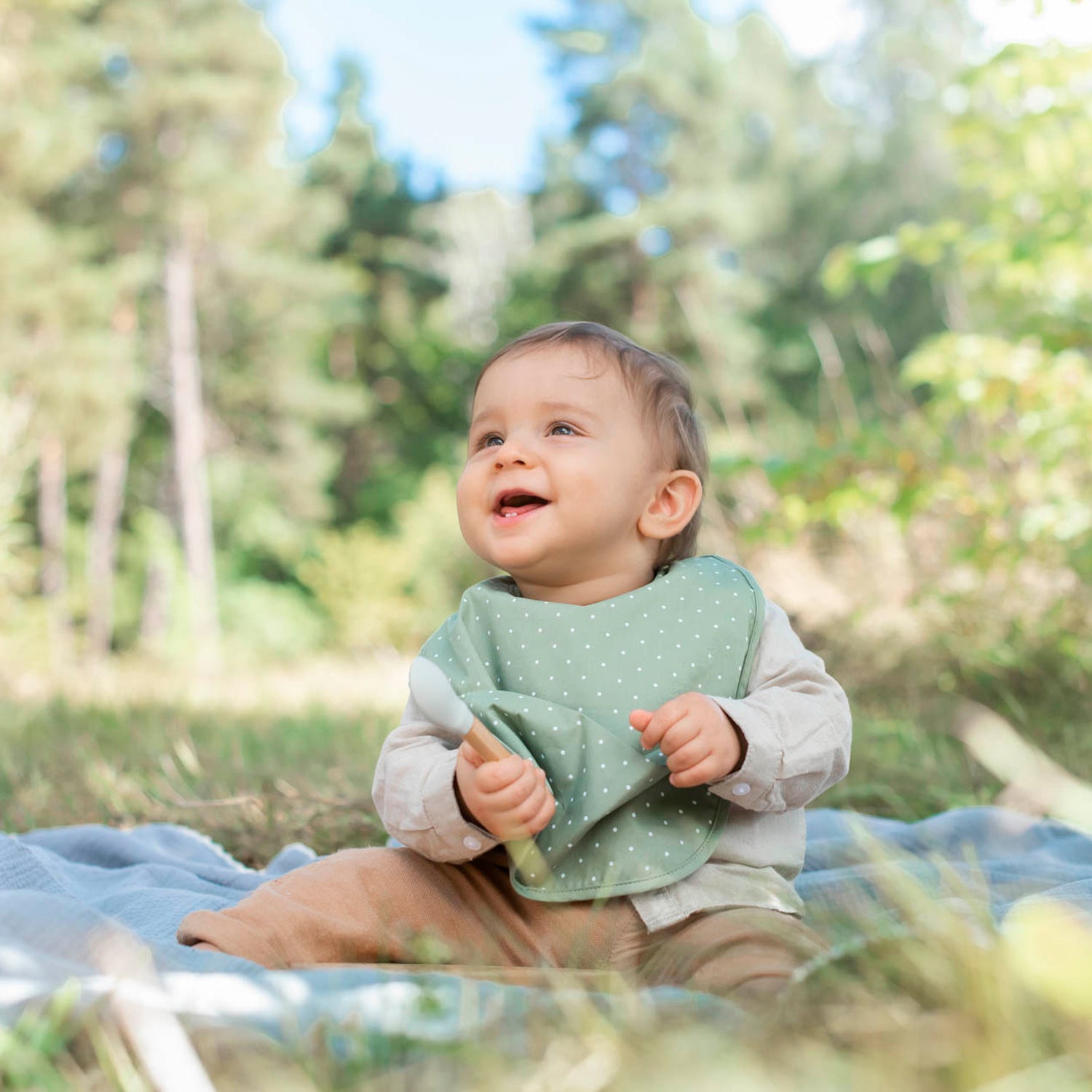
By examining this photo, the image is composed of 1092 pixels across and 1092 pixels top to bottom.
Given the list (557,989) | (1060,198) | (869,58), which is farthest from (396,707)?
(869,58)

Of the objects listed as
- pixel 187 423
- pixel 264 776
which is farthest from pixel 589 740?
pixel 187 423

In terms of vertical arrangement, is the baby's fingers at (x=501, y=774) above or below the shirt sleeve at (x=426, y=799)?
above

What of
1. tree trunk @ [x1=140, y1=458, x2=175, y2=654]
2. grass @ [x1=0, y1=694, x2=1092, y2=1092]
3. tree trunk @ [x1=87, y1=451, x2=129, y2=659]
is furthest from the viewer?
tree trunk @ [x1=140, y1=458, x2=175, y2=654]

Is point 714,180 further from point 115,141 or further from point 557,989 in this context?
point 557,989

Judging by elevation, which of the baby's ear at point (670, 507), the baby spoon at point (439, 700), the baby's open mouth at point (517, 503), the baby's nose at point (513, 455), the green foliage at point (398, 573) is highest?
the baby's nose at point (513, 455)

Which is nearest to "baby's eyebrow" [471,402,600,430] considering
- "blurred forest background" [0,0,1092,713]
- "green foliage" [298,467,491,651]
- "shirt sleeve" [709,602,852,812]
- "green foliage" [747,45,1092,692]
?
"shirt sleeve" [709,602,852,812]

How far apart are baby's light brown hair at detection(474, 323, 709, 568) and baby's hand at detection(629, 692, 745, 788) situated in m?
0.40

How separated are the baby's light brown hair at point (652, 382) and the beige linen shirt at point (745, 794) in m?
0.34

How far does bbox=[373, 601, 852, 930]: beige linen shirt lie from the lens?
49.1 inches

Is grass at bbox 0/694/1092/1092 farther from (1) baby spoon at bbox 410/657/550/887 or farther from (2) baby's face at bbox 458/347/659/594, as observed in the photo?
(2) baby's face at bbox 458/347/659/594

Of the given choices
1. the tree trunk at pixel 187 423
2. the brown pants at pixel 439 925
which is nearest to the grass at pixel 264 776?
the brown pants at pixel 439 925

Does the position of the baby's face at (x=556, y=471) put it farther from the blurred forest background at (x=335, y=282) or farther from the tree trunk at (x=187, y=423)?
the tree trunk at (x=187, y=423)

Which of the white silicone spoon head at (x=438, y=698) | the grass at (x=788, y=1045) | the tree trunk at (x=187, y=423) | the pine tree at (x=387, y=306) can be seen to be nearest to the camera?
the grass at (x=788, y=1045)

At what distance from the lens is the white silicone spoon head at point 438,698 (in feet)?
3.30
